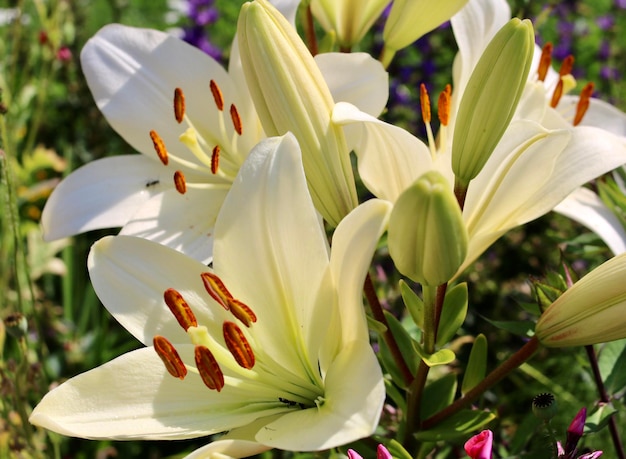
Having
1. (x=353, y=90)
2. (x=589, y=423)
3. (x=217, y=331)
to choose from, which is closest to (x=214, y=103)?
(x=353, y=90)

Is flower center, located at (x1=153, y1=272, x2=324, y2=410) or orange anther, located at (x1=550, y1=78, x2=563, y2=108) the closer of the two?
flower center, located at (x1=153, y1=272, x2=324, y2=410)

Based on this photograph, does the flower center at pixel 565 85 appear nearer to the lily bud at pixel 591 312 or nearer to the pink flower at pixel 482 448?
the lily bud at pixel 591 312

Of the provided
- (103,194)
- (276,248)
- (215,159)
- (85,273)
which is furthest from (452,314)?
(85,273)

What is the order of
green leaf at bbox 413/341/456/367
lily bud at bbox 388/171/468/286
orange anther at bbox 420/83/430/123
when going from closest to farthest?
lily bud at bbox 388/171/468/286 < green leaf at bbox 413/341/456/367 < orange anther at bbox 420/83/430/123

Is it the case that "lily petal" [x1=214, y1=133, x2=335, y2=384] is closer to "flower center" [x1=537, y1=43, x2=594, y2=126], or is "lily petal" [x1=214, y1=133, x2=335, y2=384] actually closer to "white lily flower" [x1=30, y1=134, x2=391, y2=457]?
"white lily flower" [x1=30, y1=134, x2=391, y2=457]

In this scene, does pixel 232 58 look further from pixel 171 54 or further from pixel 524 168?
pixel 524 168

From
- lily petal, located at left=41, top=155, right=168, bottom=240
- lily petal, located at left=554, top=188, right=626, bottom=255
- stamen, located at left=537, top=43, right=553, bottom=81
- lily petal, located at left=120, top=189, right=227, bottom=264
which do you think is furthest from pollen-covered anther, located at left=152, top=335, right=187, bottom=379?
stamen, located at left=537, top=43, right=553, bottom=81

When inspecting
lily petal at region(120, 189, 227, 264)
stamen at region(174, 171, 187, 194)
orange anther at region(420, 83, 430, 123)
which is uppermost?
orange anther at region(420, 83, 430, 123)

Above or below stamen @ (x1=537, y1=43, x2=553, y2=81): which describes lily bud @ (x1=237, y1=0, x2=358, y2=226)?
above
